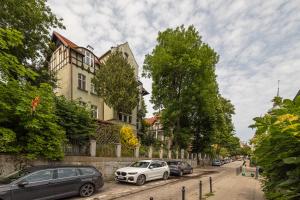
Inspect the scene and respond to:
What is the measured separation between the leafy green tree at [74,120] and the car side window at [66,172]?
414cm

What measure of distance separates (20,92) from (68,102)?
4.30 meters

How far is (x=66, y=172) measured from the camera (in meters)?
10.3

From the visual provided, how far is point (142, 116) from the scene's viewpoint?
37.0 metres

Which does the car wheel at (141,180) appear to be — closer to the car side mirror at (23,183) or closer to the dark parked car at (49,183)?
the dark parked car at (49,183)

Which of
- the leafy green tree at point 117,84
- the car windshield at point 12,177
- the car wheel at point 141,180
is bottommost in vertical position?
the car wheel at point 141,180

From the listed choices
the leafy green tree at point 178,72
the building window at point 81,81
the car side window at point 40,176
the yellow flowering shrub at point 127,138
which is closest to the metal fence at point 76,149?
the car side window at point 40,176

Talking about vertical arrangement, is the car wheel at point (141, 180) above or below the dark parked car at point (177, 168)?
above

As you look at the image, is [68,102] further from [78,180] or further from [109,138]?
[78,180]

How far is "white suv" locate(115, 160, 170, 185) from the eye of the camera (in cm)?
1440

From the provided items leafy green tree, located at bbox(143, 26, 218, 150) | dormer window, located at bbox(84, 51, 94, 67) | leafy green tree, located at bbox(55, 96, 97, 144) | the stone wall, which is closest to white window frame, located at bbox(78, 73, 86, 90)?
dormer window, located at bbox(84, 51, 94, 67)

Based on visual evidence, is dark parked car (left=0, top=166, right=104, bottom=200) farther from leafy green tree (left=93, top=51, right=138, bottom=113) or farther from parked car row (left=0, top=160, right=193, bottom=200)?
leafy green tree (left=93, top=51, right=138, bottom=113)

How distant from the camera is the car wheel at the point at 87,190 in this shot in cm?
1067

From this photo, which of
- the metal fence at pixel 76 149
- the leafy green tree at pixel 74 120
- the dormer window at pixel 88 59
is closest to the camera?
the metal fence at pixel 76 149

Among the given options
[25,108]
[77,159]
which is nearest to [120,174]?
[77,159]
